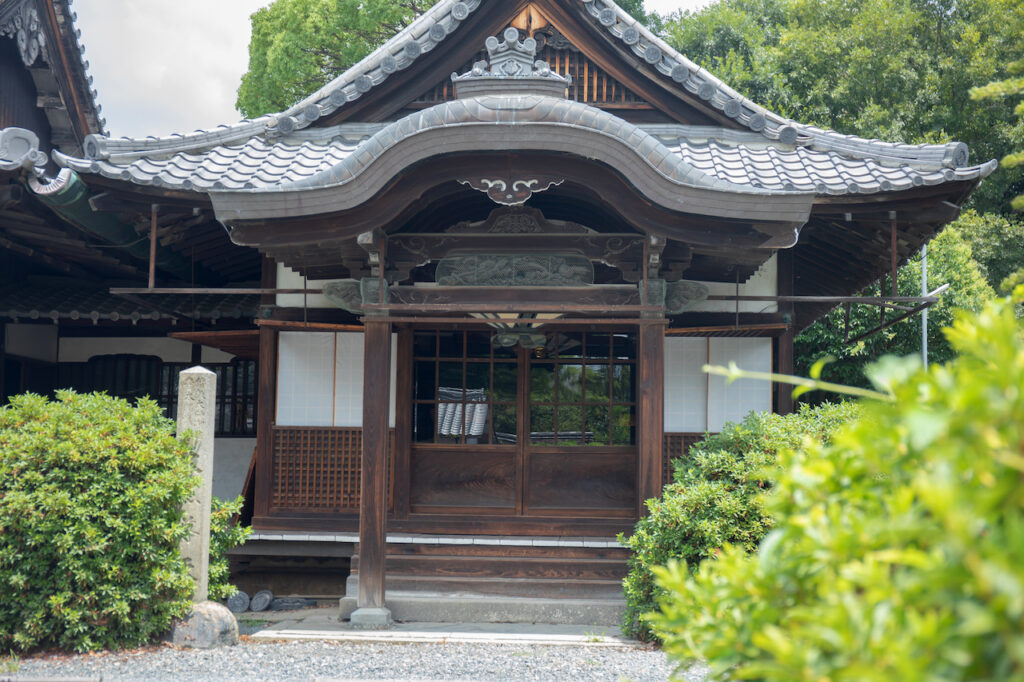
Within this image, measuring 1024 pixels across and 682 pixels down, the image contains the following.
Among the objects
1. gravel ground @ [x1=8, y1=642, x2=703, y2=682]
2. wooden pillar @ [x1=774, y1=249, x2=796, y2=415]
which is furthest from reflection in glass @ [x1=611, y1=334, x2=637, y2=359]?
gravel ground @ [x1=8, y1=642, x2=703, y2=682]

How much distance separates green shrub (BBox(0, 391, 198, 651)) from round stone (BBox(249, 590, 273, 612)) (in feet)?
9.65

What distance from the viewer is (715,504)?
648 centimetres

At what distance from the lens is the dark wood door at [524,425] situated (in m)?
9.56

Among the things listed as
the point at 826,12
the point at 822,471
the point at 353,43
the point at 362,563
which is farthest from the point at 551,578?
the point at 826,12

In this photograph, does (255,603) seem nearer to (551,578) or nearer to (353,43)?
(551,578)

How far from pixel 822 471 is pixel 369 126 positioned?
26.6ft

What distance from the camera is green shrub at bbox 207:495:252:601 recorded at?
270 inches

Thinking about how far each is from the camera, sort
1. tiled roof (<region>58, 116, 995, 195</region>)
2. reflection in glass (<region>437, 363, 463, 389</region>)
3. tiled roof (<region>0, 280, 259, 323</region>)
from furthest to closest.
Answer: tiled roof (<region>0, 280, 259, 323</region>)
reflection in glass (<region>437, 363, 463, 389</region>)
tiled roof (<region>58, 116, 995, 195</region>)

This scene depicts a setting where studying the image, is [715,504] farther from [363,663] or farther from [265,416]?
[265,416]

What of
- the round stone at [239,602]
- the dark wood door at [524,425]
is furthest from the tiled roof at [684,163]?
the round stone at [239,602]

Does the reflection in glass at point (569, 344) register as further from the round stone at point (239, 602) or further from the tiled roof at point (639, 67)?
the round stone at point (239, 602)

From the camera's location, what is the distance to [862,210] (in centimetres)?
790

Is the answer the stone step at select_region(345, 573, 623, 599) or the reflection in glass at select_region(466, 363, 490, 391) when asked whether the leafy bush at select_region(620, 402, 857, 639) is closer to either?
the stone step at select_region(345, 573, 623, 599)

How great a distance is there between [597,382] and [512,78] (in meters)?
3.85
